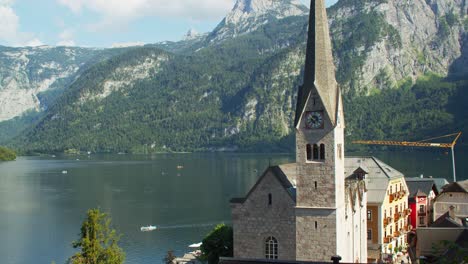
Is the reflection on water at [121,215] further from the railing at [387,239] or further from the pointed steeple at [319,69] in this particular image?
the pointed steeple at [319,69]

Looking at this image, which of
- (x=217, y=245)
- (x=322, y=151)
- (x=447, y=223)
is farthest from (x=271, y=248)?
(x=447, y=223)

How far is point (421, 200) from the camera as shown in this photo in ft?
274

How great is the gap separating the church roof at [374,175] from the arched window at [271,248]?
2132cm

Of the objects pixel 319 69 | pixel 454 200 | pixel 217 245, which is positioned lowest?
pixel 217 245

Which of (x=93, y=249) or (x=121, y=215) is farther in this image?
(x=121, y=215)

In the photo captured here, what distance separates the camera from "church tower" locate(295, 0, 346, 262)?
48188 mm

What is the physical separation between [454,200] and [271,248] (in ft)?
128

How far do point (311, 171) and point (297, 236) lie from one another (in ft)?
17.6

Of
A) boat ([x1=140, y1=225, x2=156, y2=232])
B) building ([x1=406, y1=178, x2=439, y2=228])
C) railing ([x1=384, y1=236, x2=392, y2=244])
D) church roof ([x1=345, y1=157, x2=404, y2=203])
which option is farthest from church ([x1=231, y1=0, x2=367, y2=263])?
boat ([x1=140, y1=225, x2=156, y2=232])

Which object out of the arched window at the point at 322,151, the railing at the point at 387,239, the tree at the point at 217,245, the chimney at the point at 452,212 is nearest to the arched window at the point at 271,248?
the arched window at the point at 322,151

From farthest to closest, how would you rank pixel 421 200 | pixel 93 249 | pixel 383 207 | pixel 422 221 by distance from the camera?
pixel 421 200 → pixel 422 221 → pixel 383 207 → pixel 93 249

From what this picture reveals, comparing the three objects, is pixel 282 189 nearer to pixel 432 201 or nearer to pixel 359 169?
pixel 359 169

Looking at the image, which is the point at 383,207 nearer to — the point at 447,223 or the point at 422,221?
the point at 447,223

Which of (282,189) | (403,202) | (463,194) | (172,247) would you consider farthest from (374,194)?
(172,247)
